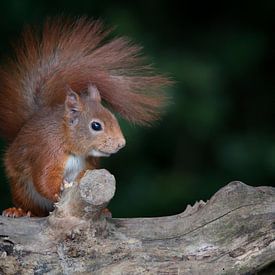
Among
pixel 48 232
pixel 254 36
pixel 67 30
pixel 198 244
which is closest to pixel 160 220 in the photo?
pixel 198 244

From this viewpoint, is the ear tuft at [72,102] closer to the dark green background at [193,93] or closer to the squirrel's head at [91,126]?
the squirrel's head at [91,126]

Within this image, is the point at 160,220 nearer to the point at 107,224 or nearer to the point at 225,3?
the point at 107,224

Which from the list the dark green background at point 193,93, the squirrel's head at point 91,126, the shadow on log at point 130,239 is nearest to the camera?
the shadow on log at point 130,239

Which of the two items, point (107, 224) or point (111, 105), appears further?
point (111, 105)

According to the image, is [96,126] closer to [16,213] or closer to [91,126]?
[91,126]

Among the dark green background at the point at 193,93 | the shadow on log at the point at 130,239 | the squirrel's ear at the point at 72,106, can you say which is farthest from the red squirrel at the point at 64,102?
the dark green background at the point at 193,93

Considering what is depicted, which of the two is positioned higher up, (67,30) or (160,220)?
(67,30)

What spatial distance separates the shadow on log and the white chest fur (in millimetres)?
249

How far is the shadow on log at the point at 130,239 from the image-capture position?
221 cm

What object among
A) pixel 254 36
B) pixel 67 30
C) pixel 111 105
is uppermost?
pixel 254 36

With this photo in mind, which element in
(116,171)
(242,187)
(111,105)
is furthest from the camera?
(116,171)

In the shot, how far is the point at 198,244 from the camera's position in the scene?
2.31 metres

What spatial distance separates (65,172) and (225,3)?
1603mm

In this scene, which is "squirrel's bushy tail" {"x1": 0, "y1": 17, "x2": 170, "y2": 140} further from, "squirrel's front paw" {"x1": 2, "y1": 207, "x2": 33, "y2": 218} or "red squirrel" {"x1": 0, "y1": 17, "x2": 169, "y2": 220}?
"squirrel's front paw" {"x1": 2, "y1": 207, "x2": 33, "y2": 218}
